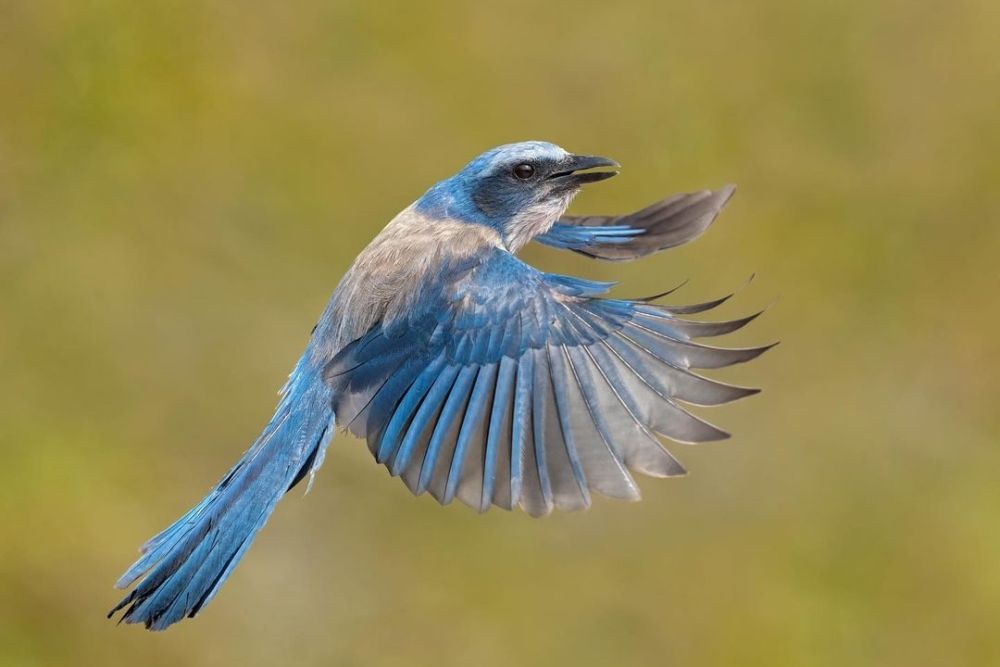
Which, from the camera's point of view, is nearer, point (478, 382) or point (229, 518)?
point (229, 518)

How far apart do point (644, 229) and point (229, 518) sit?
4.35 feet

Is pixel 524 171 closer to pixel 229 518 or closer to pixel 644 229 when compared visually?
pixel 644 229

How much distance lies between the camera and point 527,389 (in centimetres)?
241

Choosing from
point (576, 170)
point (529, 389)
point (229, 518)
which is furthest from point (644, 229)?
point (229, 518)

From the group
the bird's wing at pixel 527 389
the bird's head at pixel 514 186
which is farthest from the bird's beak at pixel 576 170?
the bird's wing at pixel 527 389

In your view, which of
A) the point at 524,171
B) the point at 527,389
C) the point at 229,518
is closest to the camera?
the point at 229,518

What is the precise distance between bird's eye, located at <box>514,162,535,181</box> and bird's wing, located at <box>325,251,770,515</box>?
0.20 m

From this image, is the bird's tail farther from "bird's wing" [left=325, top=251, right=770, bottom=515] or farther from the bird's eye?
the bird's eye

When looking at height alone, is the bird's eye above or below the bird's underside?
above

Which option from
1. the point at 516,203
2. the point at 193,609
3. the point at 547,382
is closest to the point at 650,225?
the point at 516,203

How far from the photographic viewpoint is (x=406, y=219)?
274 centimetres

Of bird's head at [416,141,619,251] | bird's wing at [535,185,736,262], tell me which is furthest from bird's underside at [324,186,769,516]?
bird's wing at [535,185,736,262]

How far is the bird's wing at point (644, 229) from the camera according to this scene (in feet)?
10.00

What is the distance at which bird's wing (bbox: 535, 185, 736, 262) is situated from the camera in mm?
3047
